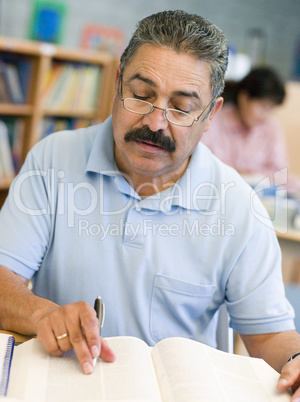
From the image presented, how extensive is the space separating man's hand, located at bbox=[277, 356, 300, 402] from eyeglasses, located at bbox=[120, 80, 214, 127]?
556 mm

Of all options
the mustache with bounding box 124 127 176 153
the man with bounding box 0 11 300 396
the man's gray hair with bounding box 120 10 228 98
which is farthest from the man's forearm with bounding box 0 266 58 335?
the man's gray hair with bounding box 120 10 228 98

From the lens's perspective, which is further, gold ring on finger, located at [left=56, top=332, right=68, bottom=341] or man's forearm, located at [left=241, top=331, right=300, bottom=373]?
man's forearm, located at [left=241, top=331, right=300, bottom=373]

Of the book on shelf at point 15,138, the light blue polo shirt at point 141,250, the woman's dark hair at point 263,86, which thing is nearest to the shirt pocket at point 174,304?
the light blue polo shirt at point 141,250

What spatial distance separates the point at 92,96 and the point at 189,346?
332 centimetres

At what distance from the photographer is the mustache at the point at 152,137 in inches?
47.1

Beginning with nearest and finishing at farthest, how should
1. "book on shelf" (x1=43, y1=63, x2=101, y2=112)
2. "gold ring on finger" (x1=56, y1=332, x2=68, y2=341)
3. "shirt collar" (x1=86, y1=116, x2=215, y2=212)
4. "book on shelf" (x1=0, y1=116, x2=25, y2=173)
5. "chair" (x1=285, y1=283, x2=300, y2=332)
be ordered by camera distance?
"gold ring on finger" (x1=56, y1=332, x2=68, y2=341) → "shirt collar" (x1=86, y1=116, x2=215, y2=212) → "chair" (x1=285, y1=283, x2=300, y2=332) → "book on shelf" (x1=0, y1=116, x2=25, y2=173) → "book on shelf" (x1=43, y1=63, x2=101, y2=112)

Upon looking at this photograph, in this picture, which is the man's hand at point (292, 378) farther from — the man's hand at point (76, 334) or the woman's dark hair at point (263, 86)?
the woman's dark hair at point (263, 86)

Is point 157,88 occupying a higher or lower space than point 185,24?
lower

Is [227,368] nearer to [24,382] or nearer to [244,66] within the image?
[24,382]

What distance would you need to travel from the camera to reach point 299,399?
3.01ft

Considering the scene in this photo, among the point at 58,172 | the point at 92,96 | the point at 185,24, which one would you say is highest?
the point at 185,24

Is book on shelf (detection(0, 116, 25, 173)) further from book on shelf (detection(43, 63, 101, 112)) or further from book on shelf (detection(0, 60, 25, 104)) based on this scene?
book on shelf (detection(43, 63, 101, 112))

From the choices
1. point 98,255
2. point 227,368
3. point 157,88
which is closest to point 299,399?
point 227,368

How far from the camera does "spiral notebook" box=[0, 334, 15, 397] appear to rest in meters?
0.82
